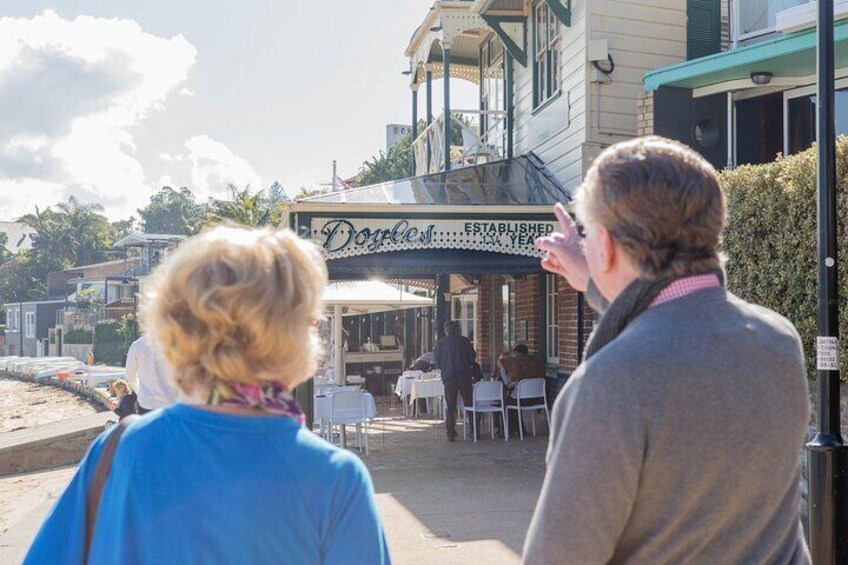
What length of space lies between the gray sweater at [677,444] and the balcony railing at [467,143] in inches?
484

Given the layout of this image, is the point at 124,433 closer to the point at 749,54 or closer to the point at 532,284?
the point at 749,54

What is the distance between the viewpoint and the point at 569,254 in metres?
2.09

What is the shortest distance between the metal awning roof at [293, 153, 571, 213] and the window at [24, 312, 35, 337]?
6819 centimetres

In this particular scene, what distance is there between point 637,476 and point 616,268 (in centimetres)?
43

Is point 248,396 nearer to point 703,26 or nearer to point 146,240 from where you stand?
point 703,26

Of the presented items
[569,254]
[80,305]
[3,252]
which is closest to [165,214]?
[3,252]

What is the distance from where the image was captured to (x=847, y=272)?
671cm

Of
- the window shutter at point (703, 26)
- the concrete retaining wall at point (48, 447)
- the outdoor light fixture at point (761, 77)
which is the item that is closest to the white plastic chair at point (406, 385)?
the concrete retaining wall at point (48, 447)

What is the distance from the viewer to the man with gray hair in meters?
1.59

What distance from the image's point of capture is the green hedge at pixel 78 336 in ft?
195

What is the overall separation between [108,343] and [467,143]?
44572 mm

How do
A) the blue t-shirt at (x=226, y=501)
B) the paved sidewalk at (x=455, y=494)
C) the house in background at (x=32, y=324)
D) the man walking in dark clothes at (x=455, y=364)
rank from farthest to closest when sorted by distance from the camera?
1. the house in background at (x=32, y=324)
2. the man walking in dark clothes at (x=455, y=364)
3. the paved sidewalk at (x=455, y=494)
4. the blue t-shirt at (x=226, y=501)

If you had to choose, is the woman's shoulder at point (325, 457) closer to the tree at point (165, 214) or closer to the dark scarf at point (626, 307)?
the dark scarf at point (626, 307)

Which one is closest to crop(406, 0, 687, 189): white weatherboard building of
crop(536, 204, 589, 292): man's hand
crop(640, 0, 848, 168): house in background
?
crop(640, 0, 848, 168): house in background
